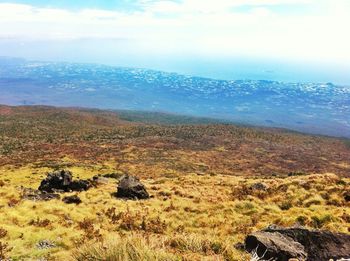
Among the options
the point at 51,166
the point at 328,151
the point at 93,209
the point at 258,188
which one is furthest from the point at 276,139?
the point at 93,209

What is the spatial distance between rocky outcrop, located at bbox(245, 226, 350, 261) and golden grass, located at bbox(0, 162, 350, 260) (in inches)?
31.5

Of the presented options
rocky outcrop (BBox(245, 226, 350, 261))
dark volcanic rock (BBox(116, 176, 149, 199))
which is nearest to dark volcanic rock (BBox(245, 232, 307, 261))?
rocky outcrop (BBox(245, 226, 350, 261))

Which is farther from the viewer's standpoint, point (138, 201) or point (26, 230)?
point (138, 201)

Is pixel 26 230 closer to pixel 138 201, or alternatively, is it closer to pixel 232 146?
pixel 138 201

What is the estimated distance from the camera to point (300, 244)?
10.8 m

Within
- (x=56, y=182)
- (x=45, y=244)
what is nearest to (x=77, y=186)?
(x=56, y=182)

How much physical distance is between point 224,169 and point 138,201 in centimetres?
4640

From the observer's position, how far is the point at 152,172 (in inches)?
2195

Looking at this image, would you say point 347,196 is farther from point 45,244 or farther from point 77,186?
point 77,186

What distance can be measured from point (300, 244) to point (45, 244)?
832cm

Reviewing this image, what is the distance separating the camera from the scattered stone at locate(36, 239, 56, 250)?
12805mm

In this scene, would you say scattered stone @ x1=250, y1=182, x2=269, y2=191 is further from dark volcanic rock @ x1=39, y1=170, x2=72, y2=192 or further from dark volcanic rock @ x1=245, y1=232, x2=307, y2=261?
dark volcanic rock @ x1=245, y1=232, x2=307, y2=261

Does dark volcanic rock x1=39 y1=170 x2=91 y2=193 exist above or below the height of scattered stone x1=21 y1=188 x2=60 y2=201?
below

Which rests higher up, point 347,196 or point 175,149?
point 347,196
